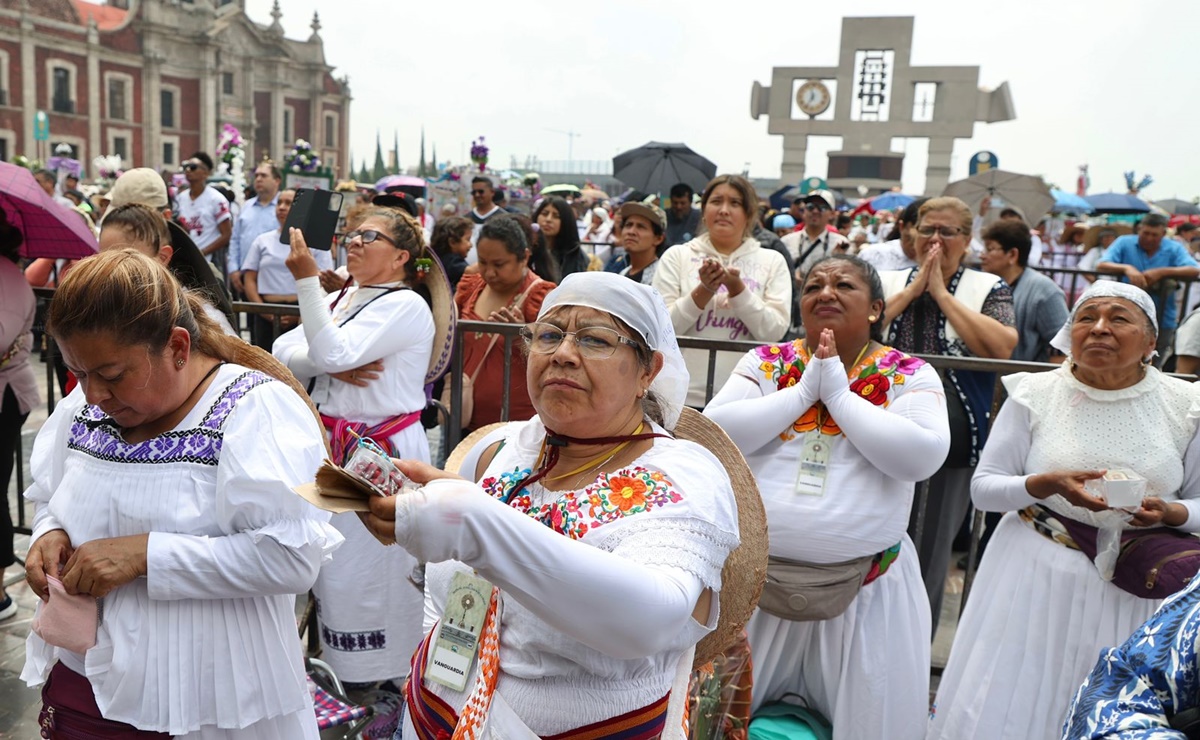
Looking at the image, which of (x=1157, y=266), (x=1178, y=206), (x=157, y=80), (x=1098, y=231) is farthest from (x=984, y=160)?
(x=157, y=80)

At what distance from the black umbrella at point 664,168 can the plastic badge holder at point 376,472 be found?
8452 millimetres

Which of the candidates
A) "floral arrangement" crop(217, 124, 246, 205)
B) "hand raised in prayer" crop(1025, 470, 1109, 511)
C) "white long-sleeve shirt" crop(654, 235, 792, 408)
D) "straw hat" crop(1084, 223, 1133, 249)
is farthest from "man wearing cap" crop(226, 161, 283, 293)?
"straw hat" crop(1084, 223, 1133, 249)

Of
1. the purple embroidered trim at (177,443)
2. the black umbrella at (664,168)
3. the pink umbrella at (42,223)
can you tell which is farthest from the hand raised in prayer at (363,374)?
the black umbrella at (664,168)

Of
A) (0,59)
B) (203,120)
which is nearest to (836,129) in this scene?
(203,120)

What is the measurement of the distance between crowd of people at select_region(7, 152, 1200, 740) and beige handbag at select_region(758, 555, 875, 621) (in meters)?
0.01

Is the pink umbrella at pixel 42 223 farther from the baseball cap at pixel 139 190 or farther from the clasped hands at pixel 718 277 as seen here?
the clasped hands at pixel 718 277

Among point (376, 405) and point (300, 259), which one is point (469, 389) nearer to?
point (376, 405)

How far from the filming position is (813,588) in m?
2.85

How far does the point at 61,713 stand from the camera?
7.22 ft

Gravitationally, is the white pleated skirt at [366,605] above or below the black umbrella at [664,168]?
below

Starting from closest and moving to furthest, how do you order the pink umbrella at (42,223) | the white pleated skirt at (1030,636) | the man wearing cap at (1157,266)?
the white pleated skirt at (1030,636), the pink umbrella at (42,223), the man wearing cap at (1157,266)

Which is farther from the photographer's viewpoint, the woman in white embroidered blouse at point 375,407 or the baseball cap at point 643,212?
the baseball cap at point 643,212

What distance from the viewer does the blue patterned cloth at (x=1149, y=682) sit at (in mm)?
1475

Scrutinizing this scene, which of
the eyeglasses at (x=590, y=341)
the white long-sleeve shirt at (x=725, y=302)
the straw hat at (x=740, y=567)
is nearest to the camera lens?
the eyeglasses at (x=590, y=341)
